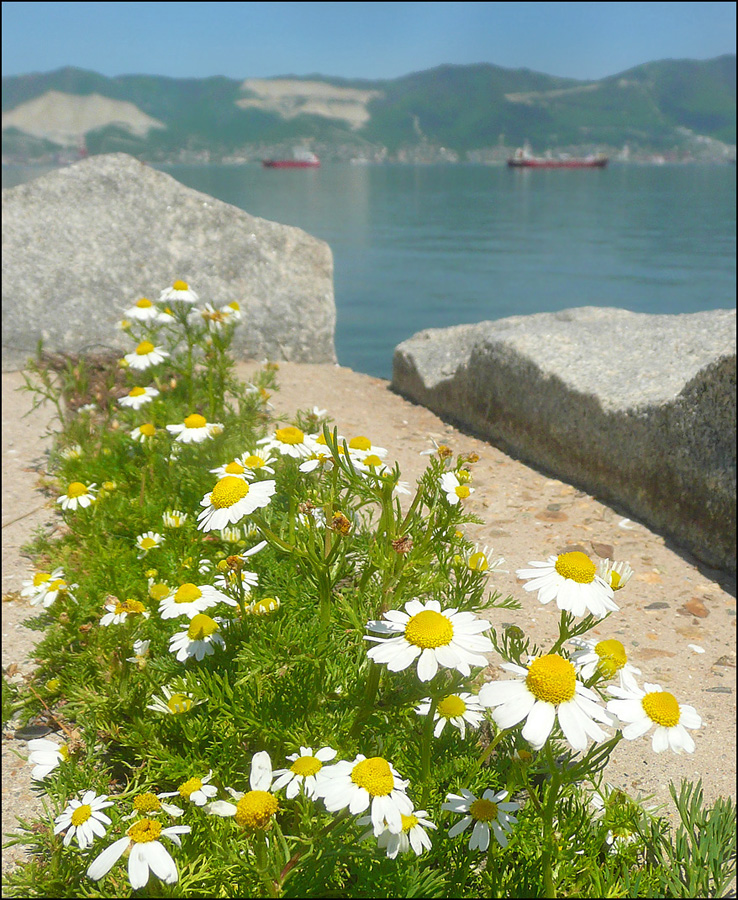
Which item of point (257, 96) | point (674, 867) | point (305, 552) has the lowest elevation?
point (674, 867)

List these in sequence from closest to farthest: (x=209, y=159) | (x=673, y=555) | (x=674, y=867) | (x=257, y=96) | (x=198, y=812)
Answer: (x=674, y=867)
(x=198, y=812)
(x=673, y=555)
(x=209, y=159)
(x=257, y=96)

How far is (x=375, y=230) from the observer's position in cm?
2066

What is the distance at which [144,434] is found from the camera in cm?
391

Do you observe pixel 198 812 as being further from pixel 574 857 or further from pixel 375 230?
pixel 375 230

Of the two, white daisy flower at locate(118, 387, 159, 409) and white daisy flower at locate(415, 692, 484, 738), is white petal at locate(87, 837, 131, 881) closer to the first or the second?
white daisy flower at locate(415, 692, 484, 738)

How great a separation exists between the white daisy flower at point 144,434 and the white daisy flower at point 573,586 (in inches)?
108

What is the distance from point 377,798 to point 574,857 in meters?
0.74

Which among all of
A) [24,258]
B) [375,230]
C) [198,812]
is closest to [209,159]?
[375,230]

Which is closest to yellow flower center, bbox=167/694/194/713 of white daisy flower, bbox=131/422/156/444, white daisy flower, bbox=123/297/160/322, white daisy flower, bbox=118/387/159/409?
white daisy flower, bbox=131/422/156/444

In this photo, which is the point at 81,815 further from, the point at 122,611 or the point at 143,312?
the point at 143,312

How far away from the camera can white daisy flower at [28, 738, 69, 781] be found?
6.71 ft

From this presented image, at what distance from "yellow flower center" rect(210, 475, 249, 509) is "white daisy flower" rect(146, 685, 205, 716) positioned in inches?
31.1

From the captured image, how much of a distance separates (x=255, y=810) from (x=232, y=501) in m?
0.71

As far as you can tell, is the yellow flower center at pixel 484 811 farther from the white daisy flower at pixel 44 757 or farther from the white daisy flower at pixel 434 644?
the white daisy flower at pixel 44 757
